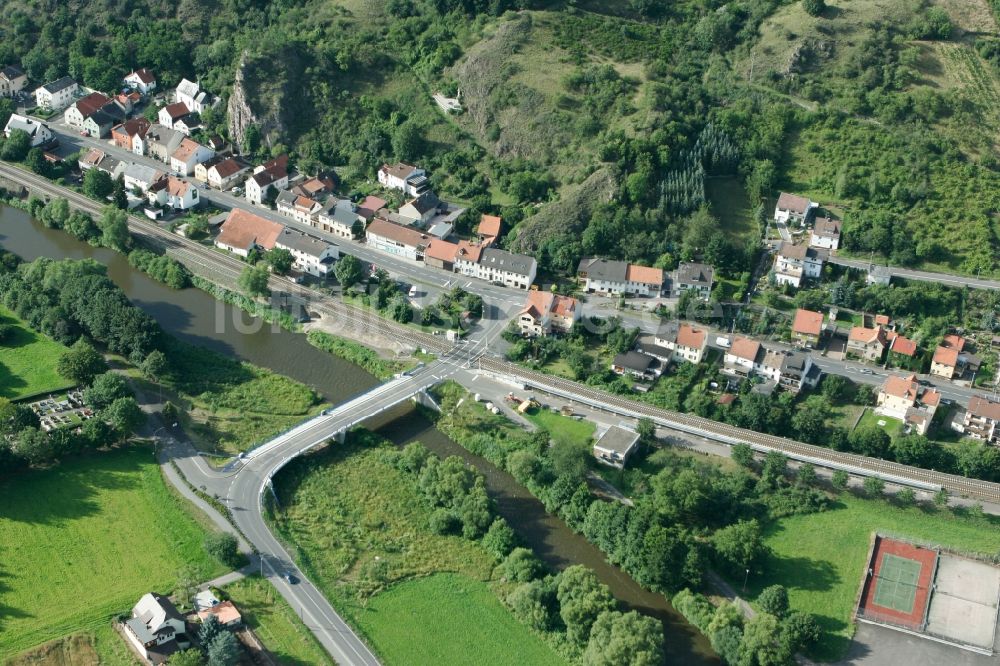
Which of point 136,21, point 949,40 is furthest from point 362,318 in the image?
point 949,40

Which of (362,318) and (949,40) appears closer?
(362,318)

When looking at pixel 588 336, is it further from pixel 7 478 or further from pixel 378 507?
pixel 7 478

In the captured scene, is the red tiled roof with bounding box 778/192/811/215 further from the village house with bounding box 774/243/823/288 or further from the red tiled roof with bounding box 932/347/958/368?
the red tiled roof with bounding box 932/347/958/368

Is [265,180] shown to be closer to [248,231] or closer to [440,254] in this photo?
[248,231]

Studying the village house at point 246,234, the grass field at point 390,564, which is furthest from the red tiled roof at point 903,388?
the village house at point 246,234

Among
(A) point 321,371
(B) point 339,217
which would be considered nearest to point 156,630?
(A) point 321,371

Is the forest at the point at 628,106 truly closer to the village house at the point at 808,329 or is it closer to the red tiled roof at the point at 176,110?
the red tiled roof at the point at 176,110
